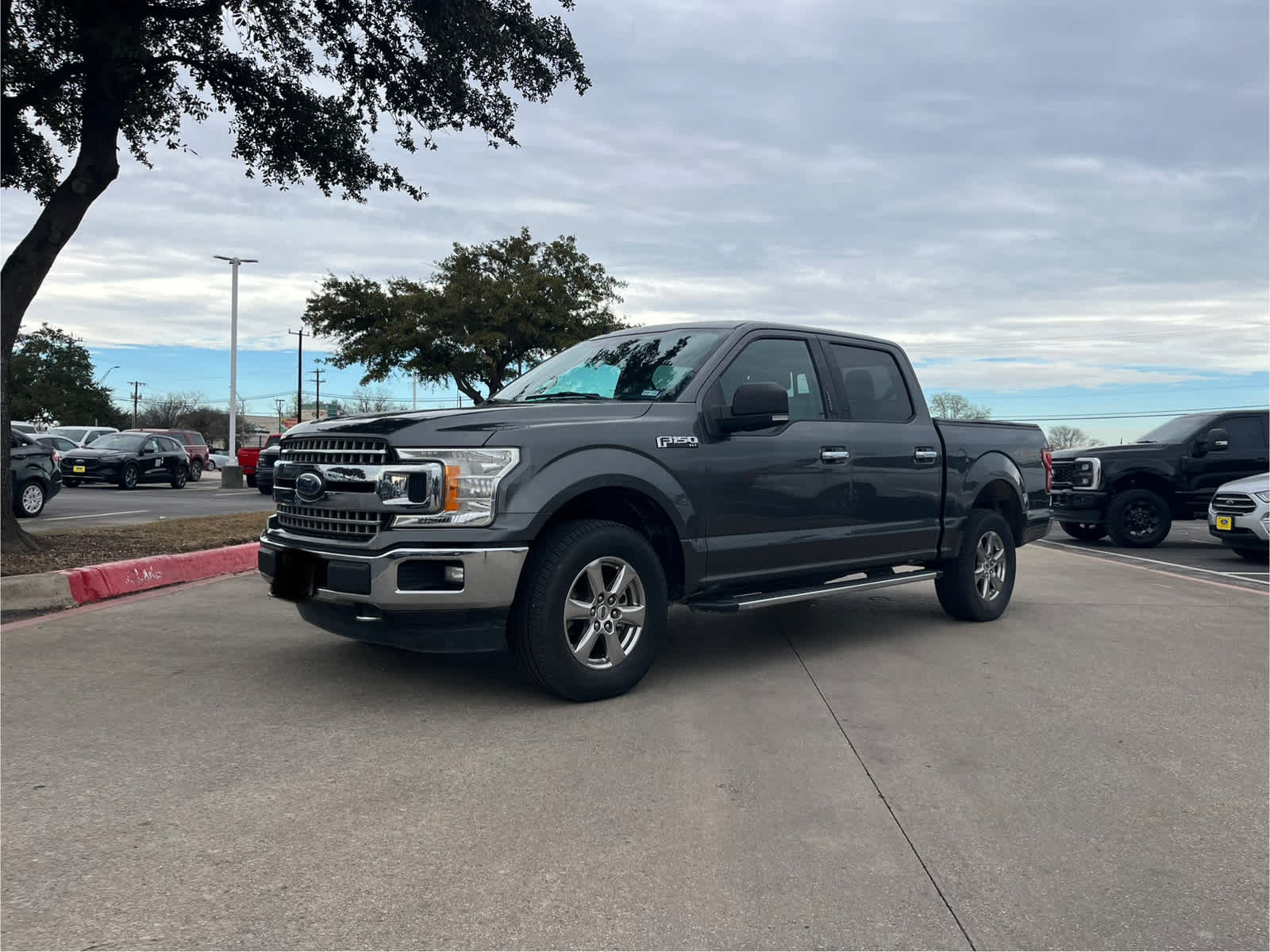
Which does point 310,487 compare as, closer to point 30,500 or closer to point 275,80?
point 275,80

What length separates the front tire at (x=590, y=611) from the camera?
15.0 feet

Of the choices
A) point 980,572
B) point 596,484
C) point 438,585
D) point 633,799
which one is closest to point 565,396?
point 596,484

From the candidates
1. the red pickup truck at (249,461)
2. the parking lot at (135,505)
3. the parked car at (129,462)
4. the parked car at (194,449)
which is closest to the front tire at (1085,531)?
the parking lot at (135,505)

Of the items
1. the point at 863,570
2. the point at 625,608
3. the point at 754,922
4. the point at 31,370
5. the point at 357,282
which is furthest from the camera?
the point at 31,370

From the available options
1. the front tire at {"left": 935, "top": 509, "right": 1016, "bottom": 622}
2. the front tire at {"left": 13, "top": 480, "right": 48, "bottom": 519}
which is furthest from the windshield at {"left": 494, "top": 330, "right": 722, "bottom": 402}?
the front tire at {"left": 13, "top": 480, "right": 48, "bottom": 519}

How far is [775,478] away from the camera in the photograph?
5.67 metres

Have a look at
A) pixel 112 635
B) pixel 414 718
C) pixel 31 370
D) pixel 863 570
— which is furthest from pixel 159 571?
pixel 31 370

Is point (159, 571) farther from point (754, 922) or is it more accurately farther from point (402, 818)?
point (754, 922)

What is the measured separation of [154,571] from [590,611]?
16.3 feet

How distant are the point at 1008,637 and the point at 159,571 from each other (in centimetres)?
656

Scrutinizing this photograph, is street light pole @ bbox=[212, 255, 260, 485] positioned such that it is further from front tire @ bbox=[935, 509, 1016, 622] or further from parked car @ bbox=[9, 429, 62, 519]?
front tire @ bbox=[935, 509, 1016, 622]

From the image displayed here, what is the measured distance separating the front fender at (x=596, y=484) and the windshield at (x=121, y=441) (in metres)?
24.1

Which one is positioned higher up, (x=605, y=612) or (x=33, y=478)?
(x=33, y=478)

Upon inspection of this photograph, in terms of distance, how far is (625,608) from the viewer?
4.92 metres
